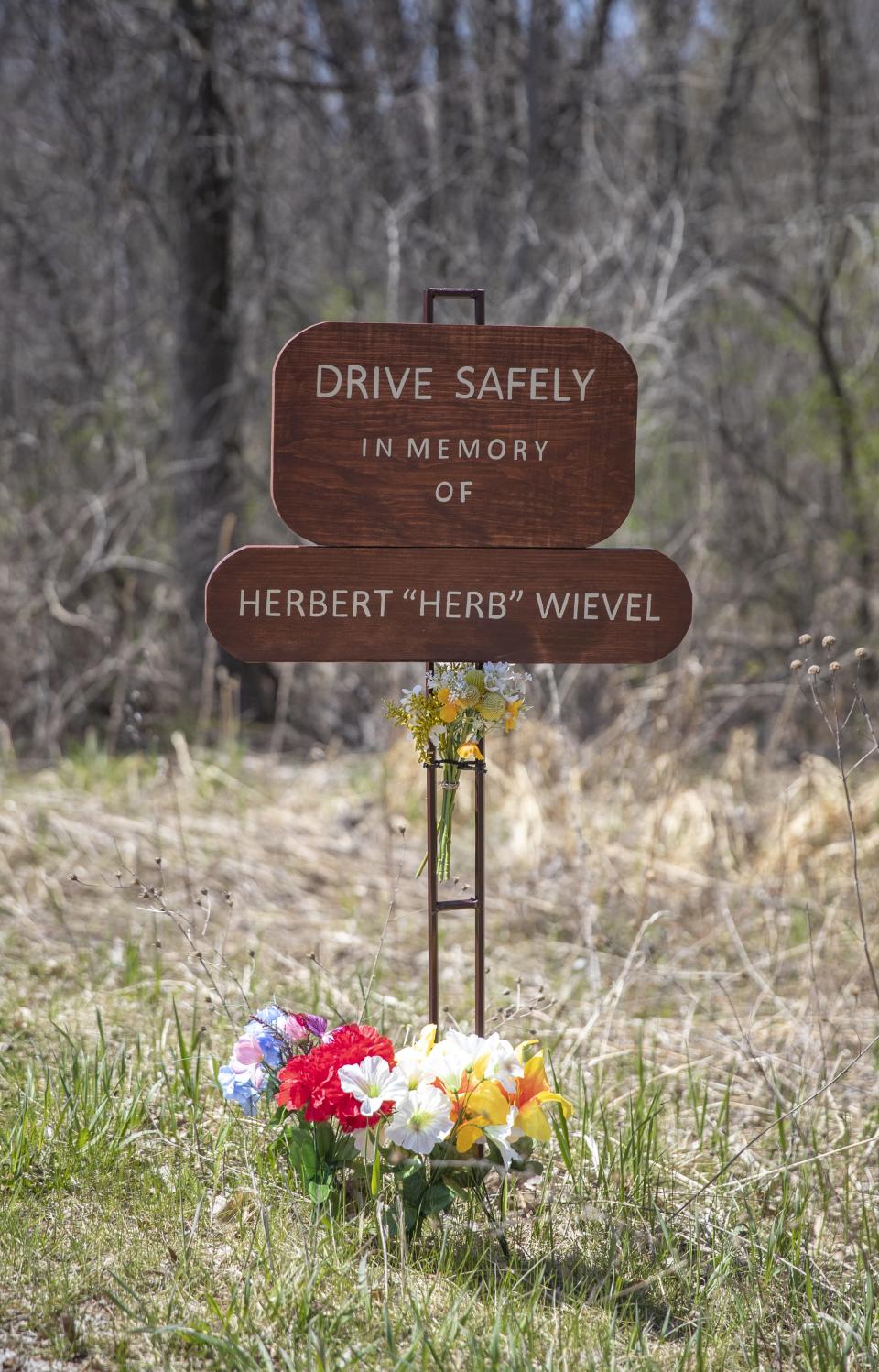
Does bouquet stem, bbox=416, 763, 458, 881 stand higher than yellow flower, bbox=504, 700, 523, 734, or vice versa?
yellow flower, bbox=504, 700, 523, 734

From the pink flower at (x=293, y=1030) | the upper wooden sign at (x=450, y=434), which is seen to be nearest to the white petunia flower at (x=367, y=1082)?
the pink flower at (x=293, y=1030)

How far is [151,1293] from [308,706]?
564 cm

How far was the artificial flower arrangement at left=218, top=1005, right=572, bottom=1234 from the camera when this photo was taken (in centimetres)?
225

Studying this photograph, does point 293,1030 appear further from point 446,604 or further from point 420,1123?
point 446,604

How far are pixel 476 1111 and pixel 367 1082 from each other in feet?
0.68

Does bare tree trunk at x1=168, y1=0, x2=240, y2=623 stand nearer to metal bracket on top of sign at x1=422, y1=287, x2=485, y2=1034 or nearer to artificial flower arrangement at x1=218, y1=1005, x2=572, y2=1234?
metal bracket on top of sign at x1=422, y1=287, x2=485, y2=1034

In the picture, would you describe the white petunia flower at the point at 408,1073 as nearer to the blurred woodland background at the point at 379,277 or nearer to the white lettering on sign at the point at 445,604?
the white lettering on sign at the point at 445,604

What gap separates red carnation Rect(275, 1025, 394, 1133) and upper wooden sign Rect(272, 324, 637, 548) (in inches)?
38.8

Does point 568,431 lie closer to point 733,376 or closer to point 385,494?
point 385,494

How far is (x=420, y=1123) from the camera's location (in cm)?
223

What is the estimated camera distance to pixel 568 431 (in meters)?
2.57

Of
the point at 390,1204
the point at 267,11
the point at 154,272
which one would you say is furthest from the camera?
the point at 154,272

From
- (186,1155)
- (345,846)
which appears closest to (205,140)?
(345,846)

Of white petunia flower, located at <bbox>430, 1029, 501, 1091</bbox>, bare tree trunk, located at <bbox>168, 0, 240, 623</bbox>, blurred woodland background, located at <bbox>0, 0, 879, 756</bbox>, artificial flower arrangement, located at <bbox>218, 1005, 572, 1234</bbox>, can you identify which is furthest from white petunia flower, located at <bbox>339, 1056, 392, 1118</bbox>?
bare tree trunk, located at <bbox>168, 0, 240, 623</bbox>
